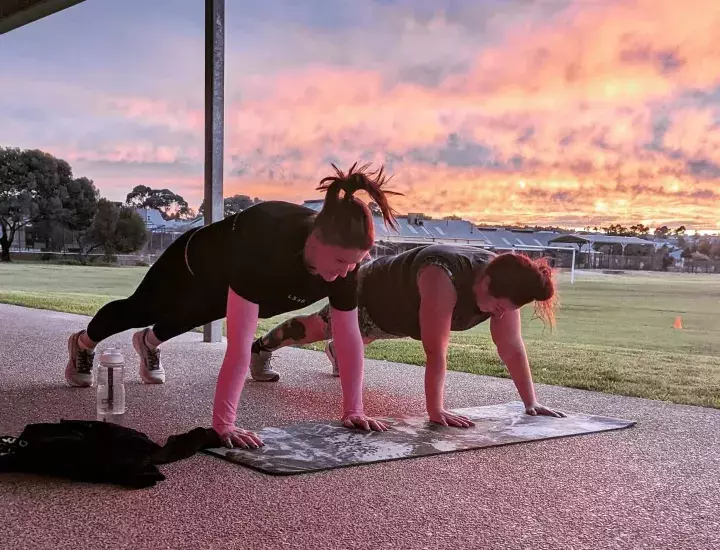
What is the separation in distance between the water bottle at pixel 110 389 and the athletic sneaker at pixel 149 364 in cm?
52

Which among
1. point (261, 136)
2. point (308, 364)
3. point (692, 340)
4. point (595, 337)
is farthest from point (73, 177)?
point (692, 340)

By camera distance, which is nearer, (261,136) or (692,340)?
(692,340)

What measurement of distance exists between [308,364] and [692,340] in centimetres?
262

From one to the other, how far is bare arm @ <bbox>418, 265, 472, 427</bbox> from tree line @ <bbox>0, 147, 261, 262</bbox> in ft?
14.1

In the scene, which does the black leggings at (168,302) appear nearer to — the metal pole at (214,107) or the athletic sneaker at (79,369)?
the athletic sneaker at (79,369)

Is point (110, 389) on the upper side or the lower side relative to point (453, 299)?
lower

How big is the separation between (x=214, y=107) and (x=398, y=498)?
3240mm

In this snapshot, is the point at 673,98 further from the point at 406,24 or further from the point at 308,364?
the point at 308,364

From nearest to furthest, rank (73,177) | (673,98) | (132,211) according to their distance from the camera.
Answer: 1. (673,98)
2. (132,211)
3. (73,177)

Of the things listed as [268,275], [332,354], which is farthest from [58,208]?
[268,275]

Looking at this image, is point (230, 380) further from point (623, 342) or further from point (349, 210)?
point (623, 342)

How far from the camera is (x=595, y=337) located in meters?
5.44

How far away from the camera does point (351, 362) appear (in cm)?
241

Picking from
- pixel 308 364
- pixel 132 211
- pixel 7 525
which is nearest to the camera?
pixel 7 525
